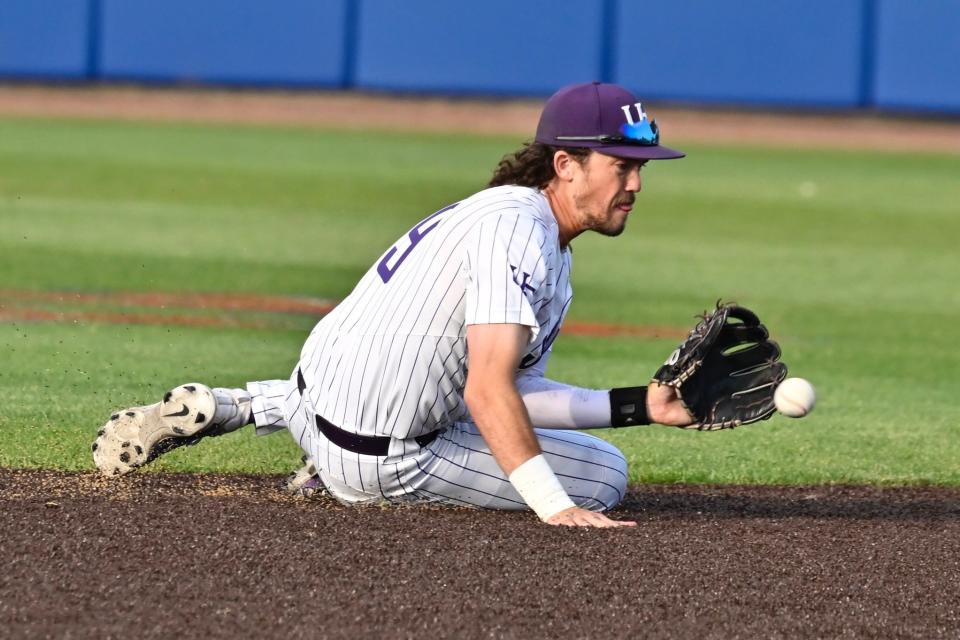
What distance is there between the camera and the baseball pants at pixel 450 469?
4383mm

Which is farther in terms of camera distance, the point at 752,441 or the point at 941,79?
the point at 941,79

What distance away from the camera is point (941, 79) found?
24.1 m

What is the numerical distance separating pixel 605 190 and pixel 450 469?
93 centimetres

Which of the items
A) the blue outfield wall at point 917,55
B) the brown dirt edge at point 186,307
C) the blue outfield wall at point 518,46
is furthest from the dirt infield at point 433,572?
the blue outfield wall at point 518,46

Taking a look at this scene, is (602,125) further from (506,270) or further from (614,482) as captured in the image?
(614,482)

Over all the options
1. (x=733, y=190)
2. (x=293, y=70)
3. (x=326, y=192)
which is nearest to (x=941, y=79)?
(x=733, y=190)

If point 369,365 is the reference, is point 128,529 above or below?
below

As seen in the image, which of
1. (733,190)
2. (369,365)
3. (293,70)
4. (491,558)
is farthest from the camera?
(293,70)

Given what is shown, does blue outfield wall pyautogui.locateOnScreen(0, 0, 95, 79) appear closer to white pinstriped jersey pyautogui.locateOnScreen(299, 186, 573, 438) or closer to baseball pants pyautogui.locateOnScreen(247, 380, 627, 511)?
baseball pants pyautogui.locateOnScreen(247, 380, 627, 511)

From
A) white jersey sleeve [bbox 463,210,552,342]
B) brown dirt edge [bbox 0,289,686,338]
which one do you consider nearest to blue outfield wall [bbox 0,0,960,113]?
brown dirt edge [bbox 0,289,686,338]

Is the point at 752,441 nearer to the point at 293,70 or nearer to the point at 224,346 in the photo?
the point at 224,346

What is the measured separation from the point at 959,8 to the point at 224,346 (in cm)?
1874

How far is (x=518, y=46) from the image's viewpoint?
82.7ft

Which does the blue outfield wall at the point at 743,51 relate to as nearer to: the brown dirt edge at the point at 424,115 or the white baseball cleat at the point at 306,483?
the brown dirt edge at the point at 424,115
